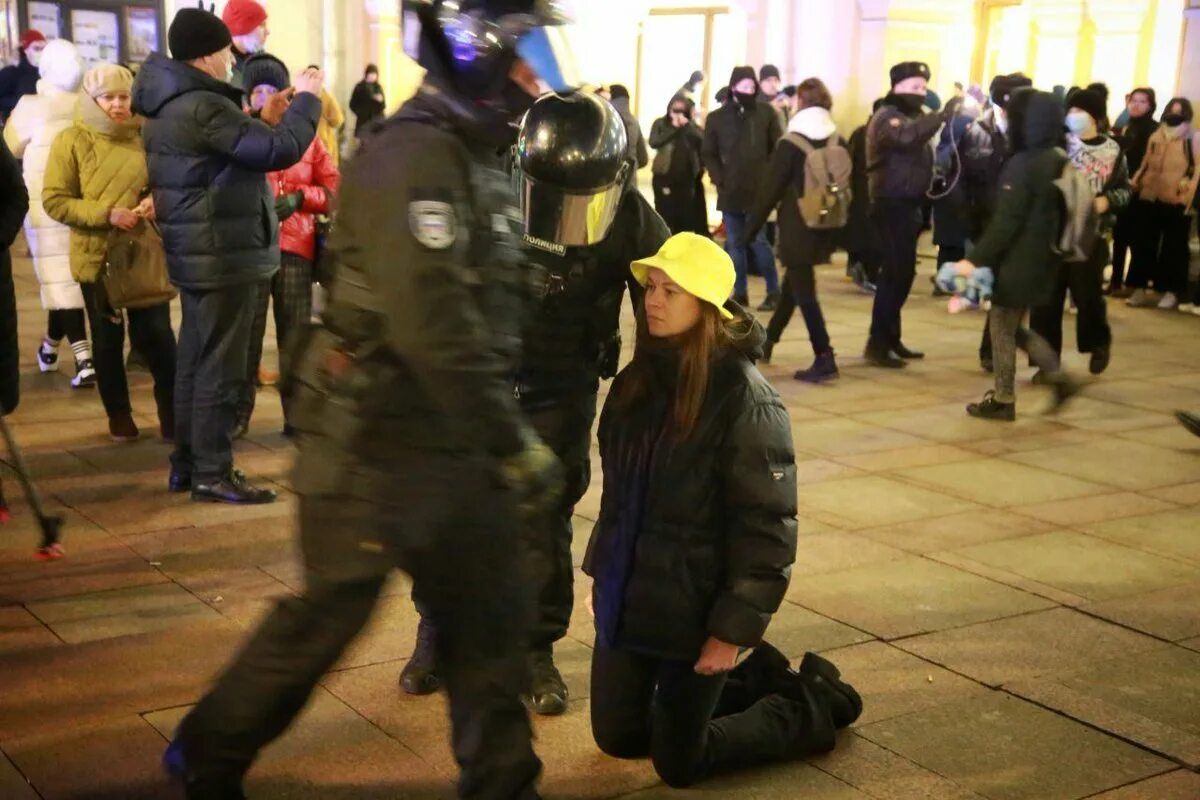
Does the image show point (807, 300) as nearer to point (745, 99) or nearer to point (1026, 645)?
point (745, 99)

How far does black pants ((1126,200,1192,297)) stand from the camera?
13.4 m

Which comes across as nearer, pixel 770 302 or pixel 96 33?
pixel 770 302

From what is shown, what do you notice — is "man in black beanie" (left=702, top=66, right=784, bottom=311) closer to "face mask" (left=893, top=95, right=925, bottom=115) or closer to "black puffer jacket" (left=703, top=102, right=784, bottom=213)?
"black puffer jacket" (left=703, top=102, right=784, bottom=213)

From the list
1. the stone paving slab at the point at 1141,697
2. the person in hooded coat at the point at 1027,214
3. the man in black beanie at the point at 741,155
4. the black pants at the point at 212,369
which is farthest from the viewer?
the man in black beanie at the point at 741,155

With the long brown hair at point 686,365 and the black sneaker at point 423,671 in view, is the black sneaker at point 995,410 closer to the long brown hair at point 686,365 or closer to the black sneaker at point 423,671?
the black sneaker at point 423,671

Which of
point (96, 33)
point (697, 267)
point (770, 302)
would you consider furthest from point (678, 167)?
point (697, 267)

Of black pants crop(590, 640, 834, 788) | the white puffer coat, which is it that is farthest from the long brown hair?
the white puffer coat

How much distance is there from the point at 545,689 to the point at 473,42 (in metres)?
2.01

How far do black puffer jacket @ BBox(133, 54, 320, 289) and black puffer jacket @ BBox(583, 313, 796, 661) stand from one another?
2898 mm

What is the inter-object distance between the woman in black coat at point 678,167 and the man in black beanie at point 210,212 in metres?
7.05

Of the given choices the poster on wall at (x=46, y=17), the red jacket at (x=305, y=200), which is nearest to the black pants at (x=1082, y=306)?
the red jacket at (x=305, y=200)

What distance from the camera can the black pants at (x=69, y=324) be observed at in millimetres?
8781

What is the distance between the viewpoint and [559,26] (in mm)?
3309

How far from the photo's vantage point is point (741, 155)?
12.6 meters
